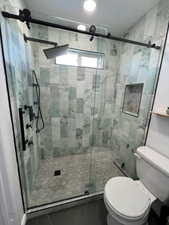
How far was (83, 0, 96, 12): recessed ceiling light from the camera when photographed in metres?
1.39

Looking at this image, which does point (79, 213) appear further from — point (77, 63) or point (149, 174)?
point (77, 63)

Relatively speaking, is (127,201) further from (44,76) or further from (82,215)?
(44,76)

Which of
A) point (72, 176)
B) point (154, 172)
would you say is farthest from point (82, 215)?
point (154, 172)

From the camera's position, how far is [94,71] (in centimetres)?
217

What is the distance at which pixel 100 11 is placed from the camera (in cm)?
153

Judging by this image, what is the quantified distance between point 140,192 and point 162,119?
837mm

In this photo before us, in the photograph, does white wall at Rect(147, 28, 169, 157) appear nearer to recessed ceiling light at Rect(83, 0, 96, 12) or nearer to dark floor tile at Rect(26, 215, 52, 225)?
recessed ceiling light at Rect(83, 0, 96, 12)

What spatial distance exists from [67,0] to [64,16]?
1.00 feet

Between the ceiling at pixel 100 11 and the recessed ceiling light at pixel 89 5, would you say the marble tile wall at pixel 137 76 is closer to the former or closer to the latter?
the ceiling at pixel 100 11

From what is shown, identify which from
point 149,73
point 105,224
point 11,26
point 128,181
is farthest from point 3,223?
point 149,73

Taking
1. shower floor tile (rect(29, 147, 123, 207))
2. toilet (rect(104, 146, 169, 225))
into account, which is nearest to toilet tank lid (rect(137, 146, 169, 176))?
toilet (rect(104, 146, 169, 225))

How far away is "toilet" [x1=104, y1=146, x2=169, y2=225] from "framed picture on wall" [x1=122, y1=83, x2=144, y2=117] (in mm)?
709

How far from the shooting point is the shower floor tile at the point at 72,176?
1.56 m

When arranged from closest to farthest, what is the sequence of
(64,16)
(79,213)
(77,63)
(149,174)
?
1. (149,174)
2. (79,213)
3. (64,16)
4. (77,63)
